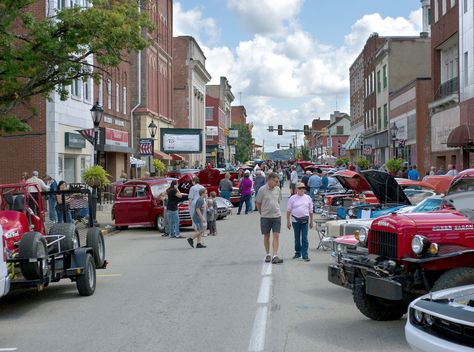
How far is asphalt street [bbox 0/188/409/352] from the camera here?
7.76 m

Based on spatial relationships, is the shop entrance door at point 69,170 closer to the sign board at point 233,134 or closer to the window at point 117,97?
the window at point 117,97

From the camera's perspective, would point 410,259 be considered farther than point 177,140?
No

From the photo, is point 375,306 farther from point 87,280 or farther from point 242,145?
point 242,145

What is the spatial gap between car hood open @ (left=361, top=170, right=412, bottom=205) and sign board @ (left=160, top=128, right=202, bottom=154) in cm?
4476

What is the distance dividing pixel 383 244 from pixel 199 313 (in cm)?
270

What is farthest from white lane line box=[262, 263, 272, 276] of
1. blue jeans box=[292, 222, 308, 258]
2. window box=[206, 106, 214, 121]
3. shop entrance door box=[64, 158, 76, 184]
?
window box=[206, 106, 214, 121]

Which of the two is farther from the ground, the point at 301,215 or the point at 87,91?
the point at 87,91

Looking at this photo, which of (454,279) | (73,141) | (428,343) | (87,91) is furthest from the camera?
(87,91)

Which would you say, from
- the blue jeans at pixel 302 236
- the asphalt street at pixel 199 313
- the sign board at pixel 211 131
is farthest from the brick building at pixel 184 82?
the asphalt street at pixel 199 313

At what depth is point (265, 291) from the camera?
11.0 meters

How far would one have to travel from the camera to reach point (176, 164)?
65250 millimetres

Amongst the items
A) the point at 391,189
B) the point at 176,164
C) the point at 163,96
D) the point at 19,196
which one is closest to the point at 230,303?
the point at 19,196

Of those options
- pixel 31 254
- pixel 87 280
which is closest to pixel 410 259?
pixel 31 254

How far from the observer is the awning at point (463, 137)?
30.9 metres
